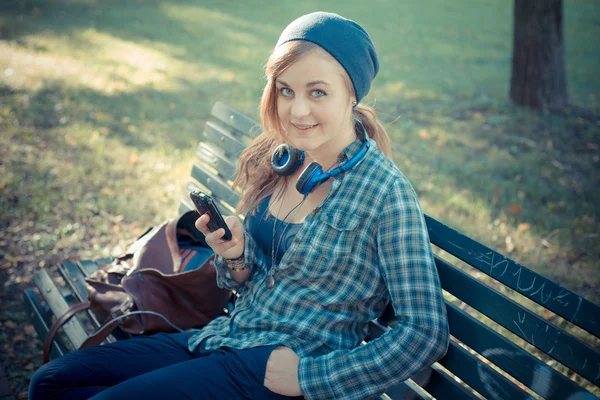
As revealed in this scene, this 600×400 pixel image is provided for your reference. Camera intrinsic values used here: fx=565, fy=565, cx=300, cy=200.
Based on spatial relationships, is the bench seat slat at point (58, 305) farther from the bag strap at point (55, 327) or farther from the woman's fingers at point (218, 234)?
the woman's fingers at point (218, 234)

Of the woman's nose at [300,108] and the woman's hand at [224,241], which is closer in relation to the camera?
the woman's nose at [300,108]

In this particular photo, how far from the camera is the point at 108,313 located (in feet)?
9.76

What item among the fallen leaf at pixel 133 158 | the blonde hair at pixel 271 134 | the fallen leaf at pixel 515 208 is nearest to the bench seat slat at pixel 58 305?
the blonde hair at pixel 271 134

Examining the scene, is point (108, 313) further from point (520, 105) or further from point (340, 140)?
point (520, 105)

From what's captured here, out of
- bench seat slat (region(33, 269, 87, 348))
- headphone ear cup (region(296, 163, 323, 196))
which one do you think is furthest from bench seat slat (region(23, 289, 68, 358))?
headphone ear cup (region(296, 163, 323, 196))

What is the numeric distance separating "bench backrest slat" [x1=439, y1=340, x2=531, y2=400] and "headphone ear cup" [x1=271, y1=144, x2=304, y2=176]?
1022mm

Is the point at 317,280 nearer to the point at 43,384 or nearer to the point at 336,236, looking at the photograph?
the point at 336,236

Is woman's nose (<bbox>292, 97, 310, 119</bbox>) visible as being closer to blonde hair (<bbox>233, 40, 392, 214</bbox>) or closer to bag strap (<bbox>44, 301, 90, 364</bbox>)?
blonde hair (<bbox>233, 40, 392, 214</bbox>)

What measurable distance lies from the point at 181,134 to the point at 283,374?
511 cm

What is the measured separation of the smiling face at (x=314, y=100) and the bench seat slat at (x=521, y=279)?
1.89 feet

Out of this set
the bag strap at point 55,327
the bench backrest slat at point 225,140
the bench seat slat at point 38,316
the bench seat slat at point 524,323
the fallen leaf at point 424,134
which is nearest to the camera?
the bench seat slat at point 524,323

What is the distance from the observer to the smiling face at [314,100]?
2.23 meters

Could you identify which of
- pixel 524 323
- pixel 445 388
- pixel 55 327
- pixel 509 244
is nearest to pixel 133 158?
pixel 55 327

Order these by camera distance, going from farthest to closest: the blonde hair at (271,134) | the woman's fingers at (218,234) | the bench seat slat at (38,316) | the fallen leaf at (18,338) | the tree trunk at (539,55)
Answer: the tree trunk at (539,55)
the fallen leaf at (18,338)
the bench seat slat at (38,316)
the woman's fingers at (218,234)
the blonde hair at (271,134)
